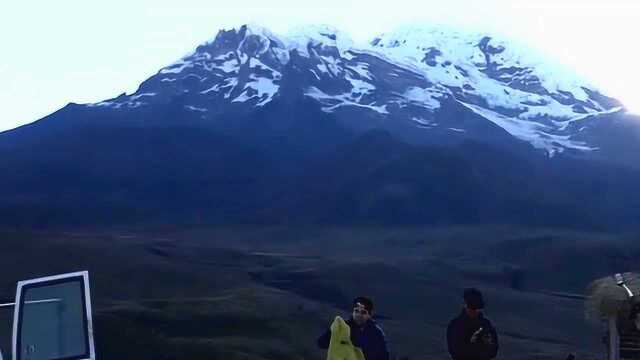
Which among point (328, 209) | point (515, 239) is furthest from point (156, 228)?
point (515, 239)

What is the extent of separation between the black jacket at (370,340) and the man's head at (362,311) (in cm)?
4

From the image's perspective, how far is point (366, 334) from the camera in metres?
7.81

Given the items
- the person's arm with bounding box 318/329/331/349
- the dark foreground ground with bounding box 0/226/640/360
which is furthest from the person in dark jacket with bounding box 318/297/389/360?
the dark foreground ground with bounding box 0/226/640/360

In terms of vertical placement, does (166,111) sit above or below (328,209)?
above

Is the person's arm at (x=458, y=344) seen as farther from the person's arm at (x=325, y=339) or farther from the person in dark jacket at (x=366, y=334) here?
the person's arm at (x=325, y=339)

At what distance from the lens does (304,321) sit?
5812 centimetres

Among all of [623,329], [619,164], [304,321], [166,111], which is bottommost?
[304,321]

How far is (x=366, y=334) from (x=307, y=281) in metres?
72.5

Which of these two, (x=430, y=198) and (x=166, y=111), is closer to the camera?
(x=430, y=198)

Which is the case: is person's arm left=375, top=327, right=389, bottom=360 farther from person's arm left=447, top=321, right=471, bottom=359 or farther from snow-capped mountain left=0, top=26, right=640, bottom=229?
snow-capped mountain left=0, top=26, right=640, bottom=229

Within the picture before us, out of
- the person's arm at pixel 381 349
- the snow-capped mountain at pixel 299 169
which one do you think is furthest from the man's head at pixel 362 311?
the snow-capped mountain at pixel 299 169

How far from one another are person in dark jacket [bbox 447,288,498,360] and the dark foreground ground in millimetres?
31208

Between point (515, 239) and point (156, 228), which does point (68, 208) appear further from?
point (515, 239)

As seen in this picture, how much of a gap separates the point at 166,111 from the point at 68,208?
65960 millimetres
